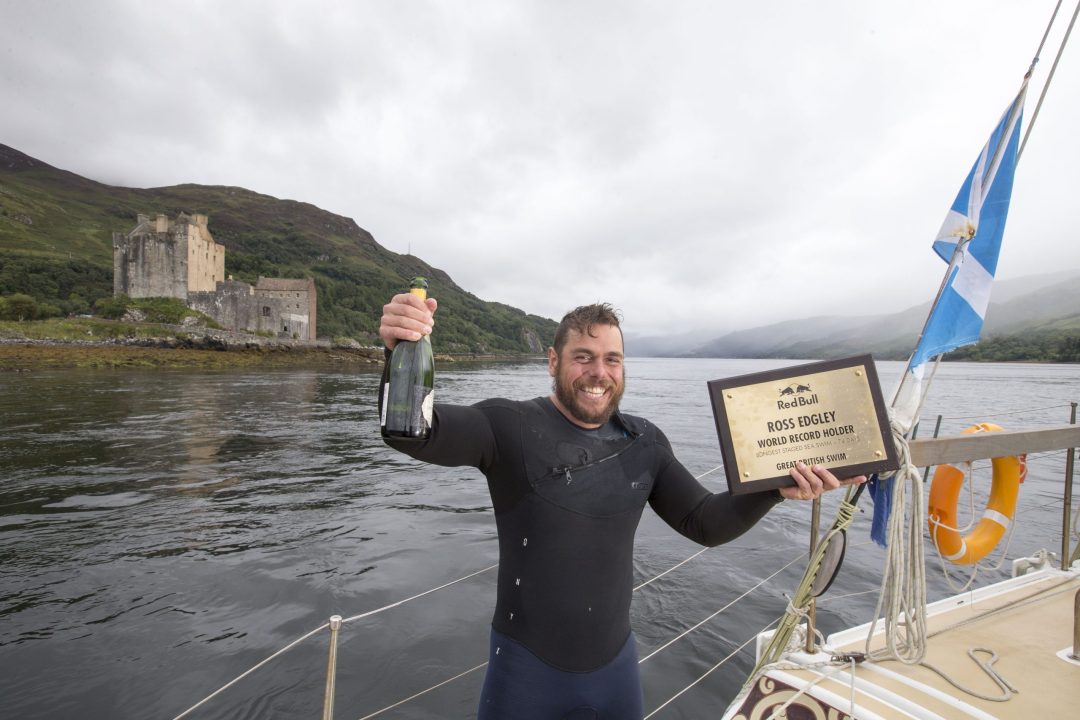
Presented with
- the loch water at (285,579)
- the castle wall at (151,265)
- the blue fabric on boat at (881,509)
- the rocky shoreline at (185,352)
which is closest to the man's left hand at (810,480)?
the blue fabric on boat at (881,509)

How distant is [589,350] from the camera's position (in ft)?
7.51

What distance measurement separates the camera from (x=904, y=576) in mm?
2273

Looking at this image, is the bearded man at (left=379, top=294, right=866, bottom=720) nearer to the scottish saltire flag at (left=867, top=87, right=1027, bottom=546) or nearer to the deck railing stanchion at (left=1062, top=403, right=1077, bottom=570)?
the scottish saltire flag at (left=867, top=87, right=1027, bottom=546)

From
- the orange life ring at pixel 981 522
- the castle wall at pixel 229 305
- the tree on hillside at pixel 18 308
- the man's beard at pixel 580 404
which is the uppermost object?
the castle wall at pixel 229 305

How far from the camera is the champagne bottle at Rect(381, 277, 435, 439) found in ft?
5.80

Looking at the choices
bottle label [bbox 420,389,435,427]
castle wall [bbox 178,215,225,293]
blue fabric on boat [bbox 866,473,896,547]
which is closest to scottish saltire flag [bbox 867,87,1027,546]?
blue fabric on boat [bbox 866,473,896,547]

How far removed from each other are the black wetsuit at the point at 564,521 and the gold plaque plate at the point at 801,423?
200 mm

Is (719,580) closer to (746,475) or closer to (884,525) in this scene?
(884,525)

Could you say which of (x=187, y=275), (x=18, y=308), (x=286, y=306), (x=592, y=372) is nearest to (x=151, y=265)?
(x=187, y=275)

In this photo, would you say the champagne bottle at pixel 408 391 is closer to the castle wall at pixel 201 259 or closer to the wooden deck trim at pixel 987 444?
the wooden deck trim at pixel 987 444

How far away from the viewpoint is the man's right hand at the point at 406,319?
1.74 m

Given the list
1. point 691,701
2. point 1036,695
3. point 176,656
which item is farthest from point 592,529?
point 176,656

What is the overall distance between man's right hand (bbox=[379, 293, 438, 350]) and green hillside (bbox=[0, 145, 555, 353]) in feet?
188

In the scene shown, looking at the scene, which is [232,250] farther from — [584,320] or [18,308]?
[584,320]
